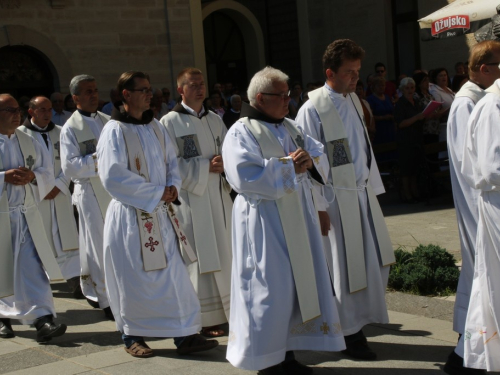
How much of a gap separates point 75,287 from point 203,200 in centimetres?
228

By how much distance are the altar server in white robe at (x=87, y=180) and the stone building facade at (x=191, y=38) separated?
8.09 meters

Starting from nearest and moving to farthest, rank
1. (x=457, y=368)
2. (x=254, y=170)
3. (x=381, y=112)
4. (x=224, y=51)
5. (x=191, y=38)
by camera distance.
→ (x=457, y=368) < (x=254, y=170) < (x=381, y=112) < (x=191, y=38) < (x=224, y=51)

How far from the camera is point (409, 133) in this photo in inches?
494

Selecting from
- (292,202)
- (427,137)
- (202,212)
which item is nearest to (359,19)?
(427,137)

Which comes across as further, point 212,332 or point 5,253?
point 5,253

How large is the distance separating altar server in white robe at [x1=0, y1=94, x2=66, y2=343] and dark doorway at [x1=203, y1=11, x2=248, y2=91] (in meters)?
14.2

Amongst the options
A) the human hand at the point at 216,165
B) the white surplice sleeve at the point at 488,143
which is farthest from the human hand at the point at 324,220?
the human hand at the point at 216,165

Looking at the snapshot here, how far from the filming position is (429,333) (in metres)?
6.35

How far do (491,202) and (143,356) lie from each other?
103 inches

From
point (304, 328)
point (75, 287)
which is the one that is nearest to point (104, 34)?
point (75, 287)

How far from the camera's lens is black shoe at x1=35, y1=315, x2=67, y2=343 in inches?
265

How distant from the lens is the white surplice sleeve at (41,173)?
288 inches

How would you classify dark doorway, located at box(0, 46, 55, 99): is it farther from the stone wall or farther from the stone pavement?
the stone pavement

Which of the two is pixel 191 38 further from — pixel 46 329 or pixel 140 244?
pixel 140 244
